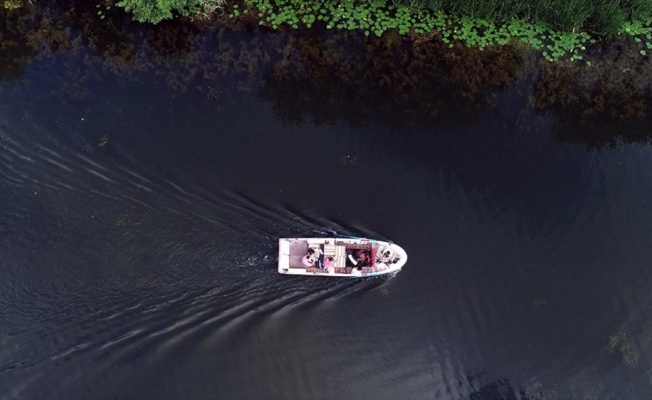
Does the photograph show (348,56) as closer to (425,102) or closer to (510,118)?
(425,102)

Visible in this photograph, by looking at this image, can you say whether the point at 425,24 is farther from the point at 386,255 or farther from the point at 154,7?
the point at 154,7

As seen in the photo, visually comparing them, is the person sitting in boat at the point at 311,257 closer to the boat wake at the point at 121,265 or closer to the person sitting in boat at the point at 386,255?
the boat wake at the point at 121,265

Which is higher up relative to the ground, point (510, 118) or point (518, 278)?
point (510, 118)

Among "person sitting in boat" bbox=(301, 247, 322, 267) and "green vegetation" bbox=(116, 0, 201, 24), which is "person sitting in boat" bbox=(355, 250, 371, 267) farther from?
"green vegetation" bbox=(116, 0, 201, 24)

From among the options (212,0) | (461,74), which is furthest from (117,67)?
(461,74)

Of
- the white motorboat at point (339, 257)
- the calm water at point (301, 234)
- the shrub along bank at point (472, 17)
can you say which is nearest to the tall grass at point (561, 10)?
the shrub along bank at point (472, 17)
